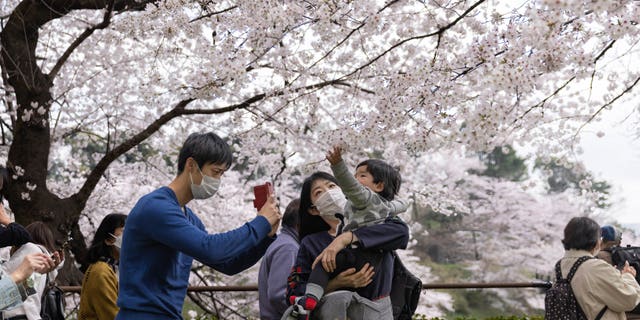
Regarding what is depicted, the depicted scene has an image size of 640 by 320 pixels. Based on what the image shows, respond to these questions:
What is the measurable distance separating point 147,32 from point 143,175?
4284 millimetres

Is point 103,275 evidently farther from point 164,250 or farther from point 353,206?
point 353,206

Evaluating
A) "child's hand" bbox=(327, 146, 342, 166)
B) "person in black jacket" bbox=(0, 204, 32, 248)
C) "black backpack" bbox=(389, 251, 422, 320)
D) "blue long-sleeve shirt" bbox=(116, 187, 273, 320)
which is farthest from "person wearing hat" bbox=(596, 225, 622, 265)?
"person in black jacket" bbox=(0, 204, 32, 248)

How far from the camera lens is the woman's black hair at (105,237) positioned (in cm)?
397

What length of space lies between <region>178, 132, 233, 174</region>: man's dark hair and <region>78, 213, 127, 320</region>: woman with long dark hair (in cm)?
136

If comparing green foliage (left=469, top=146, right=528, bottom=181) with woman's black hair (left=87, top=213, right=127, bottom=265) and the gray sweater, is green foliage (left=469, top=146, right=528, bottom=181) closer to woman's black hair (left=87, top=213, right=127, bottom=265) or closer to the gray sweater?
woman's black hair (left=87, top=213, right=127, bottom=265)

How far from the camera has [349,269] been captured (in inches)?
117

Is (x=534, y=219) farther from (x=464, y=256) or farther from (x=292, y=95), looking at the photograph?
(x=292, y=95)

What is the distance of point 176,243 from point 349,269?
807 millimetres

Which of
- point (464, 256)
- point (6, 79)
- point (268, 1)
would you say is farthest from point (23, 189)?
point (464, 256)

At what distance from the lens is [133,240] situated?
2.60 metres

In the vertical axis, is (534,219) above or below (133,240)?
below

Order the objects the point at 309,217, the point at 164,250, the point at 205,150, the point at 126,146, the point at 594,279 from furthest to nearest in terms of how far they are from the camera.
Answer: the point at 126,146 → the point at 594,279 → the point at 309,217 → the point at 205,150 → the point at 164,250

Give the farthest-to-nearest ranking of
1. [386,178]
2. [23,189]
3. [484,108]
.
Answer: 1. [23,189]
2. [484,108]
3. [386,178]

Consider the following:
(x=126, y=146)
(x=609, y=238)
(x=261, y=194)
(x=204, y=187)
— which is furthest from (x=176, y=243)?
(x=126, y=146)
